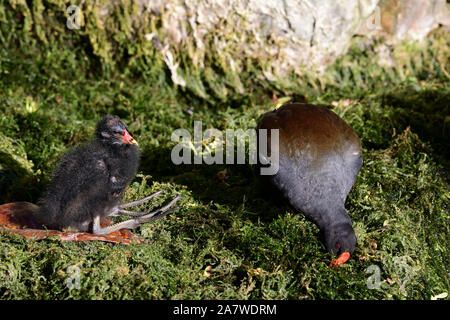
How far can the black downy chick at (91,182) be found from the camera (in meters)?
3.64

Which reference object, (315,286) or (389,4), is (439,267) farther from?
(389,4)

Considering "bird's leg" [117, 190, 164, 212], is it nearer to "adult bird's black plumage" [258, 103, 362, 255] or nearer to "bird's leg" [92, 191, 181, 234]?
"bird's leg" [92, 191, 181, 234]

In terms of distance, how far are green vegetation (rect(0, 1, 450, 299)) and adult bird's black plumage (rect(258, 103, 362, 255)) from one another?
0.23 metres

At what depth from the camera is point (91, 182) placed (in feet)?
11.9

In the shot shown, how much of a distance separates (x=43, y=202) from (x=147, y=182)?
119 cm

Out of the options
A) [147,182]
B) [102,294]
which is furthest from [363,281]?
[147,182]

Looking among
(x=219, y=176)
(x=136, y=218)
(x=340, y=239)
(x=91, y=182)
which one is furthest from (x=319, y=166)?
(x=91, y=182)

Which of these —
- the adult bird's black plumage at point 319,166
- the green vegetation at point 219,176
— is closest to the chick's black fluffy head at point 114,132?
the green vegetation at point 219,176

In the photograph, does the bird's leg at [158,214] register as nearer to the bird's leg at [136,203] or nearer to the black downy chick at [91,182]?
the bird's leg at [136,203]

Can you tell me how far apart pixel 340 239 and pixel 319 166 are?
0.61 metres

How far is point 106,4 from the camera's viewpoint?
19.7ft

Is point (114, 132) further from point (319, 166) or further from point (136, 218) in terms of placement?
point (319, 166)

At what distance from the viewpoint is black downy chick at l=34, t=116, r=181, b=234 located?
3.64 m

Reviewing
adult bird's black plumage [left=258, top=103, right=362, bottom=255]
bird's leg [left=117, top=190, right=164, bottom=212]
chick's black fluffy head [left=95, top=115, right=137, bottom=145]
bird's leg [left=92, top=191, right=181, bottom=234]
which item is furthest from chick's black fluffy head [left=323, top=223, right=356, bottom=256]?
chick's black fluffy head [left=95, top=115, right=137, bottom=145]
